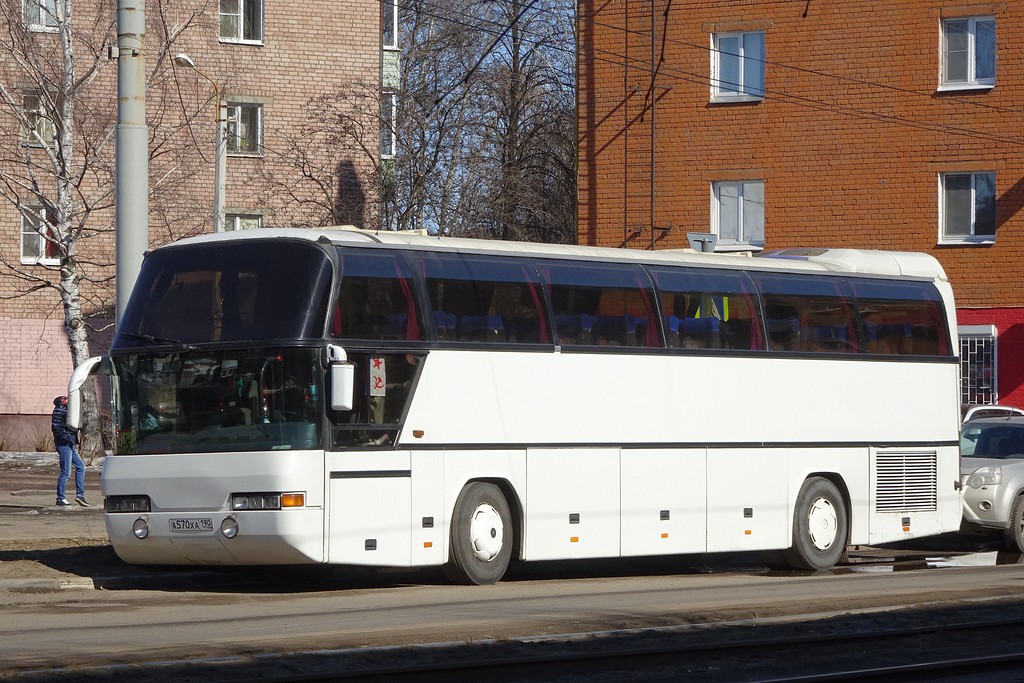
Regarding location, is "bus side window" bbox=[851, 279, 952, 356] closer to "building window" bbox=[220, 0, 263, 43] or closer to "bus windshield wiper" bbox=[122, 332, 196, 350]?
"bus windshield wiper" bbox=[122, 332, 196, 350]

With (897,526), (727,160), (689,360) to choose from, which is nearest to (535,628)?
(689,360)

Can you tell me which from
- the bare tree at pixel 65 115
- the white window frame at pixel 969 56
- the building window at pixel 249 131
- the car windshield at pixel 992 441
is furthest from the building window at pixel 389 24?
the car windshield at pixel 992 441

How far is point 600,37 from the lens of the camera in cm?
3684

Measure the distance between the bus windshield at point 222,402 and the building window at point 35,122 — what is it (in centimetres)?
1956

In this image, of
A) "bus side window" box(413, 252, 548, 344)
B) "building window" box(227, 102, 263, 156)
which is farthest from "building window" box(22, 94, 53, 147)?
"bus side window" box(413, 252, 548, 344)

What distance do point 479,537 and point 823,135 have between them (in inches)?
840

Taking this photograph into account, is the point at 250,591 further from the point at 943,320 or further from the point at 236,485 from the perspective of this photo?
the point at 943,320

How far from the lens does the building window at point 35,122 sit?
3362 cm

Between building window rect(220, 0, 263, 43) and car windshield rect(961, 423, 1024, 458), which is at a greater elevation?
building window rect(220, 0, 263, 43)

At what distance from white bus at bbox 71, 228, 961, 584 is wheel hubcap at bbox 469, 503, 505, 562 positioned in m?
0.02

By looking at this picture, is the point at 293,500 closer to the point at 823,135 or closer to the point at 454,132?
the point at 823,135

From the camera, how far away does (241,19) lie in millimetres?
42531

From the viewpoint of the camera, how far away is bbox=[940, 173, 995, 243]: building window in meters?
33.4

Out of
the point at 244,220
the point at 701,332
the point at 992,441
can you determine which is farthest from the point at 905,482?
the point at 244,220
